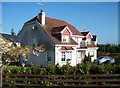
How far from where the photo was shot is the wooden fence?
921 centimetres

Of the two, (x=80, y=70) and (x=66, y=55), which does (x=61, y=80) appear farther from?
(x=66, y=55)

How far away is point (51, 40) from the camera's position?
27.8 meters

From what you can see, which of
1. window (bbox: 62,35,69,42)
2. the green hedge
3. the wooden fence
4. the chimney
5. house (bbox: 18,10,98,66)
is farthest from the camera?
the chimney

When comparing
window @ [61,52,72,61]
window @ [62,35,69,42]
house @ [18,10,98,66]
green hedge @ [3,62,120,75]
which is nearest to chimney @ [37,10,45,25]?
house @ [18,10,98,66]

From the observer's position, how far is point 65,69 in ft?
32.0

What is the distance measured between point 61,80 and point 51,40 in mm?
18601

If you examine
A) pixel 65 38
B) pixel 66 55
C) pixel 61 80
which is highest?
pixel 65 38

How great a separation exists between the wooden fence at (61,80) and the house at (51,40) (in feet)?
55.0

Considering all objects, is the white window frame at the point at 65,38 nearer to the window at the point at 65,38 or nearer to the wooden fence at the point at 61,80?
the window at the point at 65,38

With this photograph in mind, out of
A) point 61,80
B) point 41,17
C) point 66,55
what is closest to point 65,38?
point 66,55

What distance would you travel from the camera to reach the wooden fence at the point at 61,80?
9208 millimetres

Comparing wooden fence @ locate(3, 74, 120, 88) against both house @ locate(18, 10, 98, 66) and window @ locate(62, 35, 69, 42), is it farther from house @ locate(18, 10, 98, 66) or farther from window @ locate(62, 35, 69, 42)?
window @ locate(62, 35, 69, 42)

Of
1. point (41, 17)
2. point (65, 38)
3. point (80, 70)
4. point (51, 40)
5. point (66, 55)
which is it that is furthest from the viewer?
point (41, 17)

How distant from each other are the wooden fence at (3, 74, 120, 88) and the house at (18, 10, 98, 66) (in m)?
16.8
